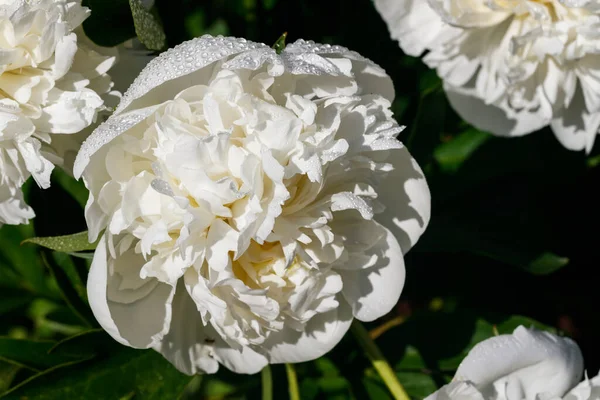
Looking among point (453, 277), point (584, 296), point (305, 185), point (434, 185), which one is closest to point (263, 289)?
point (305, 185)

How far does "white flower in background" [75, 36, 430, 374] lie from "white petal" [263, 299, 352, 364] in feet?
0.14

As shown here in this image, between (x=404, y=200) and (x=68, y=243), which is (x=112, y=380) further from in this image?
(x=404, y=200)

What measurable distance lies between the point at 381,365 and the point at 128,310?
12.7 inches

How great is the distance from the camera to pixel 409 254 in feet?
3.89

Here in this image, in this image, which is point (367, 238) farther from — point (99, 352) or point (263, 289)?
point (99, 352)

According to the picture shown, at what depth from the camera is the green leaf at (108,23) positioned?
0.81m

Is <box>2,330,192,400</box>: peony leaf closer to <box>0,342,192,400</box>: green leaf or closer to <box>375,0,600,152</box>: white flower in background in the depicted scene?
<box>0,342,192,400</box>: green leaf

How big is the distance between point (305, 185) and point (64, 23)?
0.30 m

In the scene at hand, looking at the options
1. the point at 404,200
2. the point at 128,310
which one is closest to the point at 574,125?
the point at 404,200

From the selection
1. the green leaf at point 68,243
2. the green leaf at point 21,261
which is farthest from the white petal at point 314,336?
the green leaf at point 21,261

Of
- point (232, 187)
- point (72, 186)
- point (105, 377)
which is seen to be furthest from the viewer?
point (72, 186)

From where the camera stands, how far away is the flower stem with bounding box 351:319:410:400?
86 cm

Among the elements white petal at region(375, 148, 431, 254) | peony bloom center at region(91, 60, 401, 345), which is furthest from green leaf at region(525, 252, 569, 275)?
peony bloom center at region(91, 60, 401, 345)

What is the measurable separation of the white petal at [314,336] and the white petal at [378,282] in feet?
0.08
